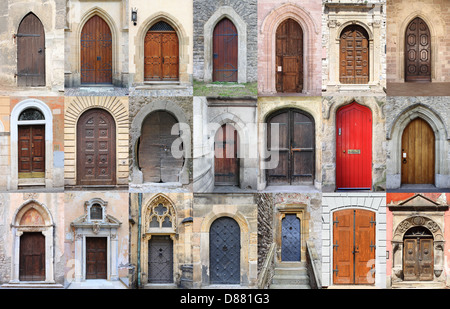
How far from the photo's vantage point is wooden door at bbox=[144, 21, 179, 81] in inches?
201

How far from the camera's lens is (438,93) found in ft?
16.8

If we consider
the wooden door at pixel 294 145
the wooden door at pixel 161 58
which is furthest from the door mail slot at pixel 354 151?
the wooden door at pixel 161 58

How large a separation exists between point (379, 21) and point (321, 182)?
195 centimetres

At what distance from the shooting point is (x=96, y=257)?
520 cm

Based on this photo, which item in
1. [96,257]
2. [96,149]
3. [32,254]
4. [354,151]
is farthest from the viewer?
[32,254]

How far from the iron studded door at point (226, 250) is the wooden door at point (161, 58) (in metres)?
1.79

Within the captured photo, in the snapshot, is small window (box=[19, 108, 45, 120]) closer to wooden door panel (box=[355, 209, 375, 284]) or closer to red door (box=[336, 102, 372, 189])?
red door (box=[336, 102, 372, 189])

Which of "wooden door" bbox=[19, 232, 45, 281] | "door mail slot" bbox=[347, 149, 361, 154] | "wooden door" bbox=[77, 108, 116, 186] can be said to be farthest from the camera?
"wooden door" bbox=[19, 232, 45, 281]

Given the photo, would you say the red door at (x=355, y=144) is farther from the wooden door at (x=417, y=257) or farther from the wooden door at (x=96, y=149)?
the wooden door at (x=96, y=149)

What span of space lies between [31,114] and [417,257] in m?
4.81

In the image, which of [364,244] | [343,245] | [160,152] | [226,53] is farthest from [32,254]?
[364,244]

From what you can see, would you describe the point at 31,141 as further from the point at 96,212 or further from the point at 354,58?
the point at 354,58

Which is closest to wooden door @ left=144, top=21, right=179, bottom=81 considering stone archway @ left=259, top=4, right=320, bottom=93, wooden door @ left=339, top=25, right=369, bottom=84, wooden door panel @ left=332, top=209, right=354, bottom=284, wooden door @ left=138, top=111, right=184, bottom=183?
wooden door @ left=138, top=111, right=184, bottom=183

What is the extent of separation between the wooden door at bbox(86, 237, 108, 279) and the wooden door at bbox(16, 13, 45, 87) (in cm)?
197
